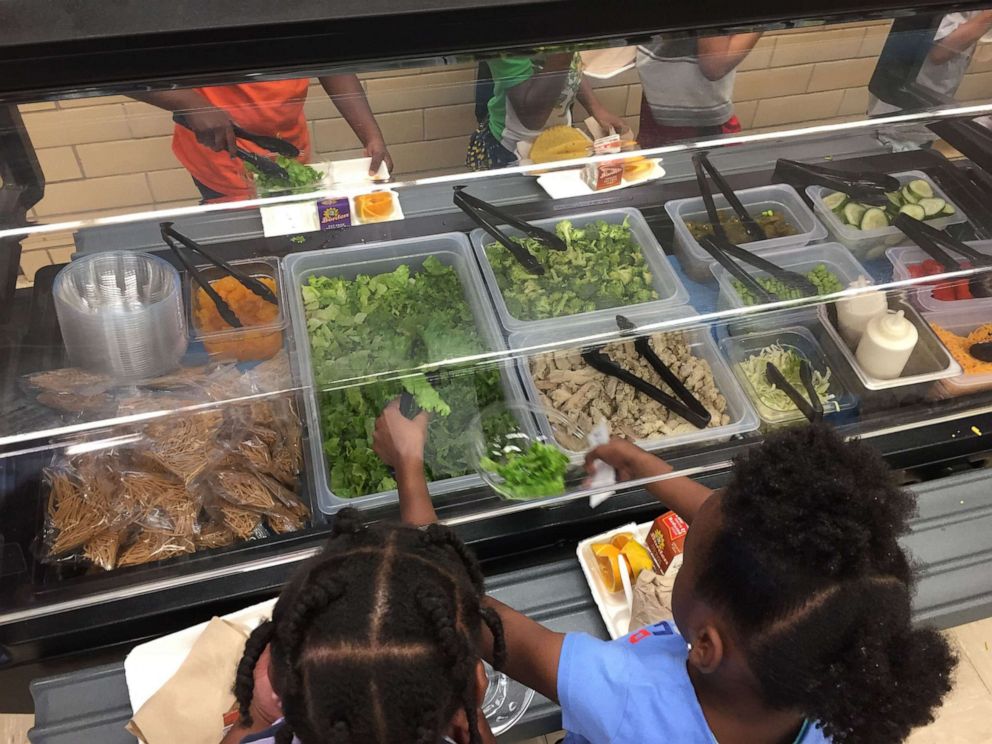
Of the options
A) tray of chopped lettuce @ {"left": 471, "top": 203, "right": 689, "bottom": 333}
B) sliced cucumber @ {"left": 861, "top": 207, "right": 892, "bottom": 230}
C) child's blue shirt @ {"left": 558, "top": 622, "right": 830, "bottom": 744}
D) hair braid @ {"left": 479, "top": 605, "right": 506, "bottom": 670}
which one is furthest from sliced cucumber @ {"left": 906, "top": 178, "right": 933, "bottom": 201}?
hair braid @ {"left": 479, "top": 605, "right": 506, "bottom": 670}

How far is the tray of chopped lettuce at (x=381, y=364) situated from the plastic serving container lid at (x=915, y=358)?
34.2 inches

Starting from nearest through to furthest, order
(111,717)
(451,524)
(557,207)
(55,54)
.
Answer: (55,54)
(111,717)
(451,524)
(557,207)

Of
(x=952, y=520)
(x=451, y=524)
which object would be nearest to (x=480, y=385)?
(x=451, y=524)

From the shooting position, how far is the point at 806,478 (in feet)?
3.75

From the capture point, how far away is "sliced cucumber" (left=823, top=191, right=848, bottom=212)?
202 cm

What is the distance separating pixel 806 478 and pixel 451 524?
0.83 meters

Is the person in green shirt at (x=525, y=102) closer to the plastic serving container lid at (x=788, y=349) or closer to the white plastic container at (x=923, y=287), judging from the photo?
the plastic serving container lid at (x=788, y=349)

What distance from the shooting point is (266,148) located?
1537 mm

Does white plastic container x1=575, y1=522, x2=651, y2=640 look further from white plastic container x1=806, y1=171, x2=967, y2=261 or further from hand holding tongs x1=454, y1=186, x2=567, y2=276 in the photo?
white plastic container x1=806, y1=171, x2=967, y2=261

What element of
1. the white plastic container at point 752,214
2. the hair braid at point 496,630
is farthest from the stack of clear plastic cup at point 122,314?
the white plastic container at point 752,214

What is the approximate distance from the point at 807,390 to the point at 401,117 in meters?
1.22

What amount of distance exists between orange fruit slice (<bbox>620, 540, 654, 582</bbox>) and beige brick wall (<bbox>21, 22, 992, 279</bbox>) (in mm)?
967

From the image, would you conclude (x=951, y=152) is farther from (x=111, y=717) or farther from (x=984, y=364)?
(x=111, y=717)

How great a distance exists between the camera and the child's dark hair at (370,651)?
3.43 ft
